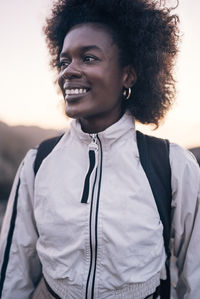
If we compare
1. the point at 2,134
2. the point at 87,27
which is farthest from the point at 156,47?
the point at 2,134

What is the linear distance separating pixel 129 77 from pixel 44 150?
65cm

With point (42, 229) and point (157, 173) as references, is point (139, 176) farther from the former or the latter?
point (42, 229)

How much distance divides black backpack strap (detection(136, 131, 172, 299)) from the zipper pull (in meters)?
0.23

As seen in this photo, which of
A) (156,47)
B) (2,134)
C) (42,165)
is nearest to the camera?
(42,165)

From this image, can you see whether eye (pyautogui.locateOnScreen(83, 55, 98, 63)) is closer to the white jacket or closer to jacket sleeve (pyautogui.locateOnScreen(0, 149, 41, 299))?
the white jacket

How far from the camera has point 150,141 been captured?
160 centimetres

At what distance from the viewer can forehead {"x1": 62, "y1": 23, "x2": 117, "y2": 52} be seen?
1525mm

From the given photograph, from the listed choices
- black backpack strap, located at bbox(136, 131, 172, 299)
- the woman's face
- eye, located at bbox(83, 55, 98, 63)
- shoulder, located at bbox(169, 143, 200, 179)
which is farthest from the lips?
shoulder, located at bbox(169, 143, 200, 179)

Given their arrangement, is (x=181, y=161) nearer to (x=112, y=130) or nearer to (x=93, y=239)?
(x=112, y=130)

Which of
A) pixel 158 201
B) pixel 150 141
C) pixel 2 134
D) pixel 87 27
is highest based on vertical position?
pixel 87 27

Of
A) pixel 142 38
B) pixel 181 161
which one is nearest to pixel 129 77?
pixel 142 38

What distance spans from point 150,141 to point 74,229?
2.04ft

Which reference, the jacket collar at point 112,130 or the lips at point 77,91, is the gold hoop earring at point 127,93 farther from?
the lips at point 77,91

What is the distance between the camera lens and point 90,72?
58.2 inches
